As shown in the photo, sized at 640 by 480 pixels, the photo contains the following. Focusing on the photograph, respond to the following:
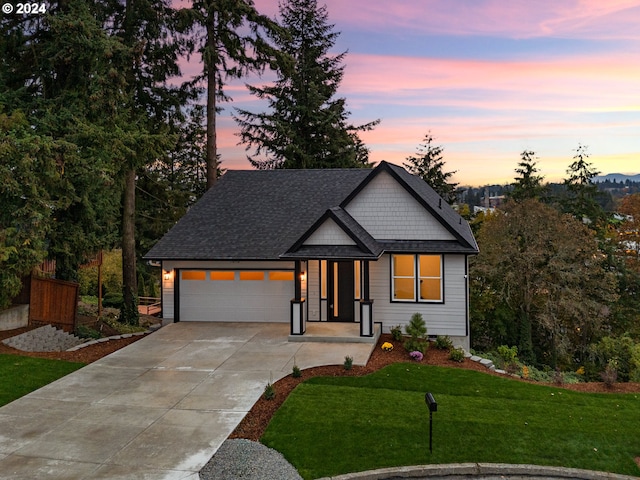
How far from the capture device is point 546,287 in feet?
71.5

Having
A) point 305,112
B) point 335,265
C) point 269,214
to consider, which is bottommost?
point 335,265

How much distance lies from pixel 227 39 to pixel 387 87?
9.97 metres

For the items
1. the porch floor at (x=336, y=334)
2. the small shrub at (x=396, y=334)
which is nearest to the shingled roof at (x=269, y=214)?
the porch floor at (x=336, y=334)

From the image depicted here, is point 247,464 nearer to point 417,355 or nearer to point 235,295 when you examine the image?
point 417,355

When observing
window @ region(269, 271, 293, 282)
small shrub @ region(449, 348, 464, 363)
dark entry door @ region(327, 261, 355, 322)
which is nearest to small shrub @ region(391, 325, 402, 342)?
dark entry door @ region(327, 261, 355, 322)

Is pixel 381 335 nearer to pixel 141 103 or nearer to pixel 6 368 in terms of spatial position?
pixel 6 368

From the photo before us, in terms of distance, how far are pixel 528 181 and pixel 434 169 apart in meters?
7.53

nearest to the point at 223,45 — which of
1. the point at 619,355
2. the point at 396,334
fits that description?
the point at 396,334

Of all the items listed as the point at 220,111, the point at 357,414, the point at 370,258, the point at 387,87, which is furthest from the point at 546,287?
the point at 220,111

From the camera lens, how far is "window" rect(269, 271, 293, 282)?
55.2 feet

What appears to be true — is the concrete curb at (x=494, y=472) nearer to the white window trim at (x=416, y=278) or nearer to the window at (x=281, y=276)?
the white window trim at (x=416, y=278)

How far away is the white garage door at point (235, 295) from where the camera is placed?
55.5 feet

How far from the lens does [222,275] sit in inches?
679

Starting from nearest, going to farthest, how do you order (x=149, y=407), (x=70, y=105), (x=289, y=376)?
(x=149, y=407) < (x=289, y=376) < (x=70, y=105)
